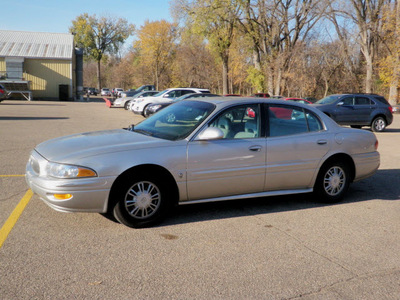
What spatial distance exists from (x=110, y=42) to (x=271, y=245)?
80.5 m

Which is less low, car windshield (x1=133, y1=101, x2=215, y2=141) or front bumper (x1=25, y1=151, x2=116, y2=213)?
car windshield (x1=133, y1=101, x2=215, y2=141)

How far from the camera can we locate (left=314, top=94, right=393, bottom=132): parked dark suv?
663 inches

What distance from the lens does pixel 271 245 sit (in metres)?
4.27

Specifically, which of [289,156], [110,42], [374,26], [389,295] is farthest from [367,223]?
[110,42]

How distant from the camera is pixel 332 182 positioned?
588 centimetres

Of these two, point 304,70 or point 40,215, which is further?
point 304,70

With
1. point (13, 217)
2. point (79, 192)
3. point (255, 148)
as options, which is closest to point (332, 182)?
point (255, 148)

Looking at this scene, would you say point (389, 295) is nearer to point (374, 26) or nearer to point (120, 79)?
point (374, 26)

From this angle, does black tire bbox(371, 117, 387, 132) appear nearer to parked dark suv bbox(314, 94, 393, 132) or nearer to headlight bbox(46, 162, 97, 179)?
parked dark suv bbox(314, 94, 393, 132)

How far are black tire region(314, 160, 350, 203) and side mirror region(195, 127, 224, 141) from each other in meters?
1.84

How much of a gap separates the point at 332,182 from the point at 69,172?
12.2 ft

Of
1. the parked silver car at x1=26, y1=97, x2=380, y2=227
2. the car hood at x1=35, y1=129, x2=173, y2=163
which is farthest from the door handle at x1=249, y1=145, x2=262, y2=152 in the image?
the car hood at x1=35, y1=129, x2=173, y2=163

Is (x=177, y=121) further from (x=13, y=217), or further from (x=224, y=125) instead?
(x=13, y=217)

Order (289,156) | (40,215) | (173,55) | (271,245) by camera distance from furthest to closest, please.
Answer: (173,55) → (289,156) → (40,215) → (271,245)
